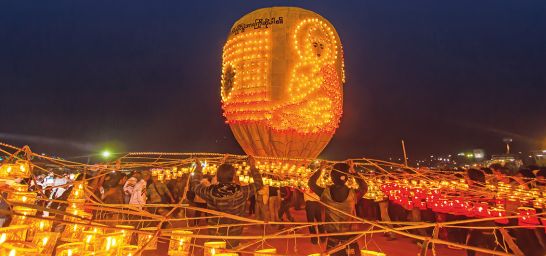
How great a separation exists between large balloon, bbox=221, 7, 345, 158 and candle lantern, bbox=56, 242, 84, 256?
33.3 ft

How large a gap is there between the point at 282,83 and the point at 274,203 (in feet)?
16.9

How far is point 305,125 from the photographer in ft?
41.5

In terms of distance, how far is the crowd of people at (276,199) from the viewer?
4.02 metres

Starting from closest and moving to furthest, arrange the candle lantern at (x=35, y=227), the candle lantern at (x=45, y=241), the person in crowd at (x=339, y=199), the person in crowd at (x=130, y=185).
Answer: the candle lantern at (x=45, y=241) < the candle lantern at (x=35, y=227) < the person in crowd at (x=339, y=199) < the person in crowd at (x=130, y=185)

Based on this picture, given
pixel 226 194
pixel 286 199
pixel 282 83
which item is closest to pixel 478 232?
pixel 226 194

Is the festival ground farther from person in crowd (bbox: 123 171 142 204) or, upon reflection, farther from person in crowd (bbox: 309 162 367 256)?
person in crowd (bbox: 309 162 367 256)

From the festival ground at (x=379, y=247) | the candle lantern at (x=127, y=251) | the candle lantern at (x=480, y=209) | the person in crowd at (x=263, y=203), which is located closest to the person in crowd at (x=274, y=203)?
the person in crowd at (x=263, y=203)

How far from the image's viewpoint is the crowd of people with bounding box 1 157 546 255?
402cm

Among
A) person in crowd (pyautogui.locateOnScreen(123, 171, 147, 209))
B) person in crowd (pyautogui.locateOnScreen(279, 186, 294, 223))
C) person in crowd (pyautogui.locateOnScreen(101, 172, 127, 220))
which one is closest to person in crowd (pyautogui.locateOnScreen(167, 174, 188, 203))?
person in crowd (pyautogui.locateOnScreen(123, 171, 147, 209))

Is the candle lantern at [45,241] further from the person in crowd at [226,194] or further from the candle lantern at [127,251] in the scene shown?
the person in crowd at [226,194]

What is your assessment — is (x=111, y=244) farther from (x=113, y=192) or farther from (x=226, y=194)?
(x=113, y=192)

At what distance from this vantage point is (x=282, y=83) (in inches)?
488

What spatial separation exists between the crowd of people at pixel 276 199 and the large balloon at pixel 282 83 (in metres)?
3.55

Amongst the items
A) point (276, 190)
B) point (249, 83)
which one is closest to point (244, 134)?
point (249, 83)
